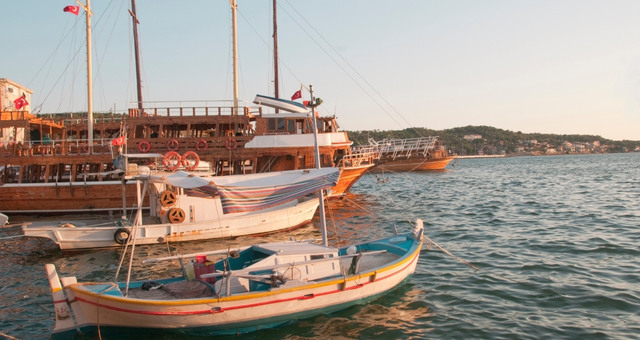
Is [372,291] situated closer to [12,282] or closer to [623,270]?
[623,270]

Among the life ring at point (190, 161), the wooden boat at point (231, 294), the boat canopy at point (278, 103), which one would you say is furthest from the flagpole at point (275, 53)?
the wooden boat at point (231, 294)

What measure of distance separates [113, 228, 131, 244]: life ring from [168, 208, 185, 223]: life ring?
5.74 ft

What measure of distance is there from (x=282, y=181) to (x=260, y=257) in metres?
2.62

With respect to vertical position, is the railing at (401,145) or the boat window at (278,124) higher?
the boat window at (278,124)

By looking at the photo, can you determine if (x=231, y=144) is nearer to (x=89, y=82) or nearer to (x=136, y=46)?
(x=89, y=82)

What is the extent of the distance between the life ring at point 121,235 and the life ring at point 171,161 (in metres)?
2.98

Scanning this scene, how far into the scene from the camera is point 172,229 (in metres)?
19.0

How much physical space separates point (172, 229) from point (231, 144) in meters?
12.3

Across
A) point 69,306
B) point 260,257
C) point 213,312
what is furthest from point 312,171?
point 69,306

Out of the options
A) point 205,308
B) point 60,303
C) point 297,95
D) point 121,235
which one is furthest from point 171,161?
point 297,95

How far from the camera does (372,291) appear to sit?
467 inches

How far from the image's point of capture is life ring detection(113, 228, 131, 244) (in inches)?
714

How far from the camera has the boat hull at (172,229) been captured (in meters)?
17.6

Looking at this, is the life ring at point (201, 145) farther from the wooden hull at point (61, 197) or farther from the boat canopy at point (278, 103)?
the wooden hull at point (61, 197)
